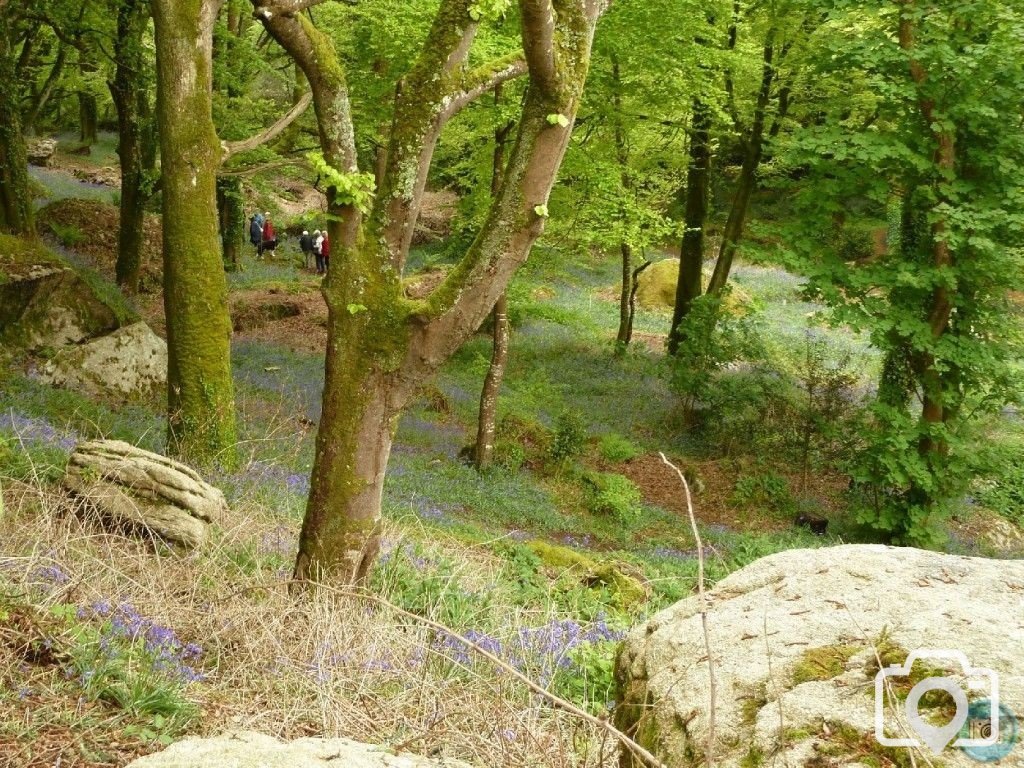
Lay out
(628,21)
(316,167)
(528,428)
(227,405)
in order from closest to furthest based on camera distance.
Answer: (316,167), (227,405), (628,21), (528,428)

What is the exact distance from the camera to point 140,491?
19.2 ft

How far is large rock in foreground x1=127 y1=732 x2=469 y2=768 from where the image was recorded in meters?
2.45

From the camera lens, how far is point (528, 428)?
50.2ft

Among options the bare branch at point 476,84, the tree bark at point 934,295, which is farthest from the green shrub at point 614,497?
the bare branch at point 476,84

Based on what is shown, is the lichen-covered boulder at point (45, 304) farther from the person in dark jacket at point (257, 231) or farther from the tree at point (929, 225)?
the person in dark jacket at point (257, 231)

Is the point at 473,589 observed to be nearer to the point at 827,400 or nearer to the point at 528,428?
the point at 528,428

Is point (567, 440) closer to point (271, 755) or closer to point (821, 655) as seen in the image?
point (821, 655)

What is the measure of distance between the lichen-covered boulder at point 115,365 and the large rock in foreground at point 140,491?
5686mm

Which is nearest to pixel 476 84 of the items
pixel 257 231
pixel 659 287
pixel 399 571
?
pixel 399 571

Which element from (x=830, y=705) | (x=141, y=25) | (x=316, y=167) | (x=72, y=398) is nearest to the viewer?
(x=830, y=705)

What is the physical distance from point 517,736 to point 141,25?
1480cm

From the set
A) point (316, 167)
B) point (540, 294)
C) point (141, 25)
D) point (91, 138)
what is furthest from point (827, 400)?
point (91, 138)

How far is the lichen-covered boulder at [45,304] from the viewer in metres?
11.1
